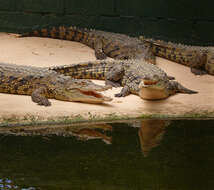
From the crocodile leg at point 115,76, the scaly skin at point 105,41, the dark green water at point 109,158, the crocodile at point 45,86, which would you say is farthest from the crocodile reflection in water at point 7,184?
the scaly skin at point 105,41

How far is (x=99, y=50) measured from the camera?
8.70 meters

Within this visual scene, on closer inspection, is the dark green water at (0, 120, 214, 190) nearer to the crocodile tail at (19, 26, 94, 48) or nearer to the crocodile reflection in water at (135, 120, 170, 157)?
the crocodile reflection in water at (135, 120, 170, 157)

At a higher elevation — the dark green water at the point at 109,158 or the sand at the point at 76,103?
the dark green water at the point at 109,158

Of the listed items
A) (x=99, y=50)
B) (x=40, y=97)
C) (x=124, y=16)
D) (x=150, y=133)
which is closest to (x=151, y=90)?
(x=40, y=97)

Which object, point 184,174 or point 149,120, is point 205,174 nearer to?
point 184,174

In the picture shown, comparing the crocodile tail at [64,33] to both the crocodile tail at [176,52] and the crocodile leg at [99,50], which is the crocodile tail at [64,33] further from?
the crocodile tail at [176,52]

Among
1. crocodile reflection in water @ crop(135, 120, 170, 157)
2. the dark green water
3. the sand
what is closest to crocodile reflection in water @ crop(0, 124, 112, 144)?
the dark green water

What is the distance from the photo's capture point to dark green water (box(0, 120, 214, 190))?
9.73 ft

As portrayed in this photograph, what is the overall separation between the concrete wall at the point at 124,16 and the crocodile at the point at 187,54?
14.2 inches

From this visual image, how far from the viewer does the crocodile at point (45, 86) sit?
19.2ft

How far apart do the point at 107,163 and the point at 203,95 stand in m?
3.55

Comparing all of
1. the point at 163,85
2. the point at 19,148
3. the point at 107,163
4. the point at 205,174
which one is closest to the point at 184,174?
the point at 205,174

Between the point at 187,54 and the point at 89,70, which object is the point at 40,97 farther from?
the point at 187,54

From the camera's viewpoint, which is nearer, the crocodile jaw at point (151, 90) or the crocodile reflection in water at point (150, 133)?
the crocodile reflection in water at point (150, 133)
